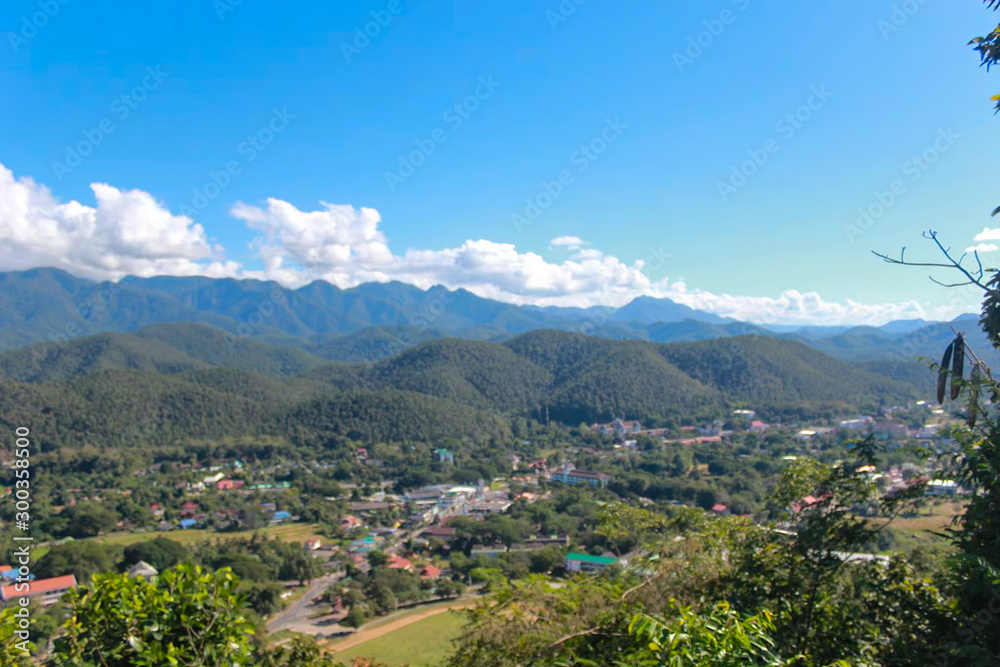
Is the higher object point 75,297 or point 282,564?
point 75,297

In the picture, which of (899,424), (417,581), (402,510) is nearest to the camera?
(417,581)

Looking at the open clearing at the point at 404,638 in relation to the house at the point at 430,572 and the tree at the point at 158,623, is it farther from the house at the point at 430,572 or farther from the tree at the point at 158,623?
the tree at the point at 158,623

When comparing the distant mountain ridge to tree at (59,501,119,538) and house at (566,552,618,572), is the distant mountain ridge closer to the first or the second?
tree at (59,501,119,538)

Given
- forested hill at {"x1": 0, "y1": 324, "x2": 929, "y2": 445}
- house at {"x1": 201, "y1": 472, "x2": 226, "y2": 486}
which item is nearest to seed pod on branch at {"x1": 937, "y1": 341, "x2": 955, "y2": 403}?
house at {"x1": 201, "y1": 472, "x2": 226, "y2": 486}

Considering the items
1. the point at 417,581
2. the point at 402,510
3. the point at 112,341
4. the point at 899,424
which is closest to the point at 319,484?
the point at 402,510

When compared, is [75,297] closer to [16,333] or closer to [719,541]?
[16,333]

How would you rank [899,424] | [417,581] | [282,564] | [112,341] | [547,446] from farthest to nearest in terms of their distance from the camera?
1. [112,341]
2. [547,446]
3. [899,424]
4. [282,564]
5. [417,581]

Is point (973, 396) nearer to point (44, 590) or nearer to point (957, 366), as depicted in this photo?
point (957, 366)
